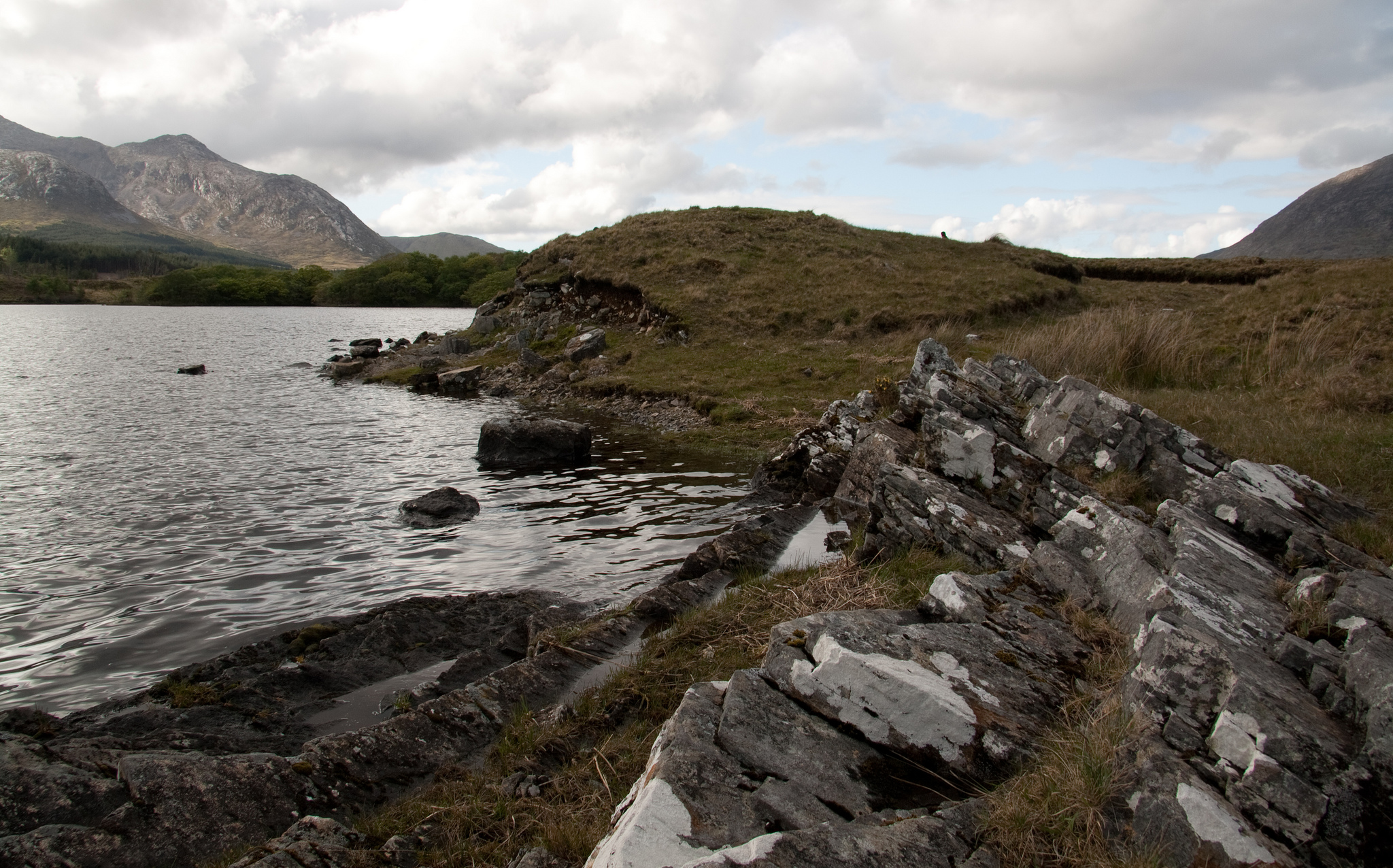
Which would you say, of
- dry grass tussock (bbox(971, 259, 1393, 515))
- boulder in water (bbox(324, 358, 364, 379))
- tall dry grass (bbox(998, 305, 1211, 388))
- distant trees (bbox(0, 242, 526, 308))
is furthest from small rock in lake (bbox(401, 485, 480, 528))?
distant trees (bbox(0, 242, 526, 308))

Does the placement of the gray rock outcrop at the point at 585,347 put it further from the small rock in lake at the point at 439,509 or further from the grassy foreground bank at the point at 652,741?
the grassy foreground bank at the point at 652,741

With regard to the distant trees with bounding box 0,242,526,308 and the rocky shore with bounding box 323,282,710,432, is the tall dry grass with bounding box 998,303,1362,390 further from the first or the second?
the distant trees with bounding box 0,242,526,308

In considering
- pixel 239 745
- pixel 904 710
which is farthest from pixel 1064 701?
pixel 239 745

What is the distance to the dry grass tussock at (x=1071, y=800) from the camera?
353cm

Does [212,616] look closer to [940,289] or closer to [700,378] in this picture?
[700,378]

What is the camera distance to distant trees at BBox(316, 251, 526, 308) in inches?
6122

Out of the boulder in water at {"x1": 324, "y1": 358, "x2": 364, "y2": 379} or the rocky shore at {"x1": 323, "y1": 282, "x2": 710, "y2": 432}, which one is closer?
the rocky shore at {"x1": 323, "y1": 282, "x2": 710, "y2": 432}

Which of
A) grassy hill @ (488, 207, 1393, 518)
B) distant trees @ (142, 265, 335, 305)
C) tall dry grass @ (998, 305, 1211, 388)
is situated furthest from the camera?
distant trees @ (142, 265, 335, 305)

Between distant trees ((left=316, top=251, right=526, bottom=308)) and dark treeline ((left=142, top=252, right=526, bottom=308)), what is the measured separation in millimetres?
153

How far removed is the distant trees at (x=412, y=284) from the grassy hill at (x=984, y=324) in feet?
373

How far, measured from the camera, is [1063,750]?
4.32 m

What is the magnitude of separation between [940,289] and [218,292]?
568ft

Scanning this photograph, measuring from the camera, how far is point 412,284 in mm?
155250

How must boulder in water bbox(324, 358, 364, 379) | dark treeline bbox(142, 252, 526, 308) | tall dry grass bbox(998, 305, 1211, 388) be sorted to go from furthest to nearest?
dark treeline bbox(142, 252, 526, 308), boulder in water bbox(324, 358, 364, 379), tall dry grass bbox(998, 305, 1211, 388)
